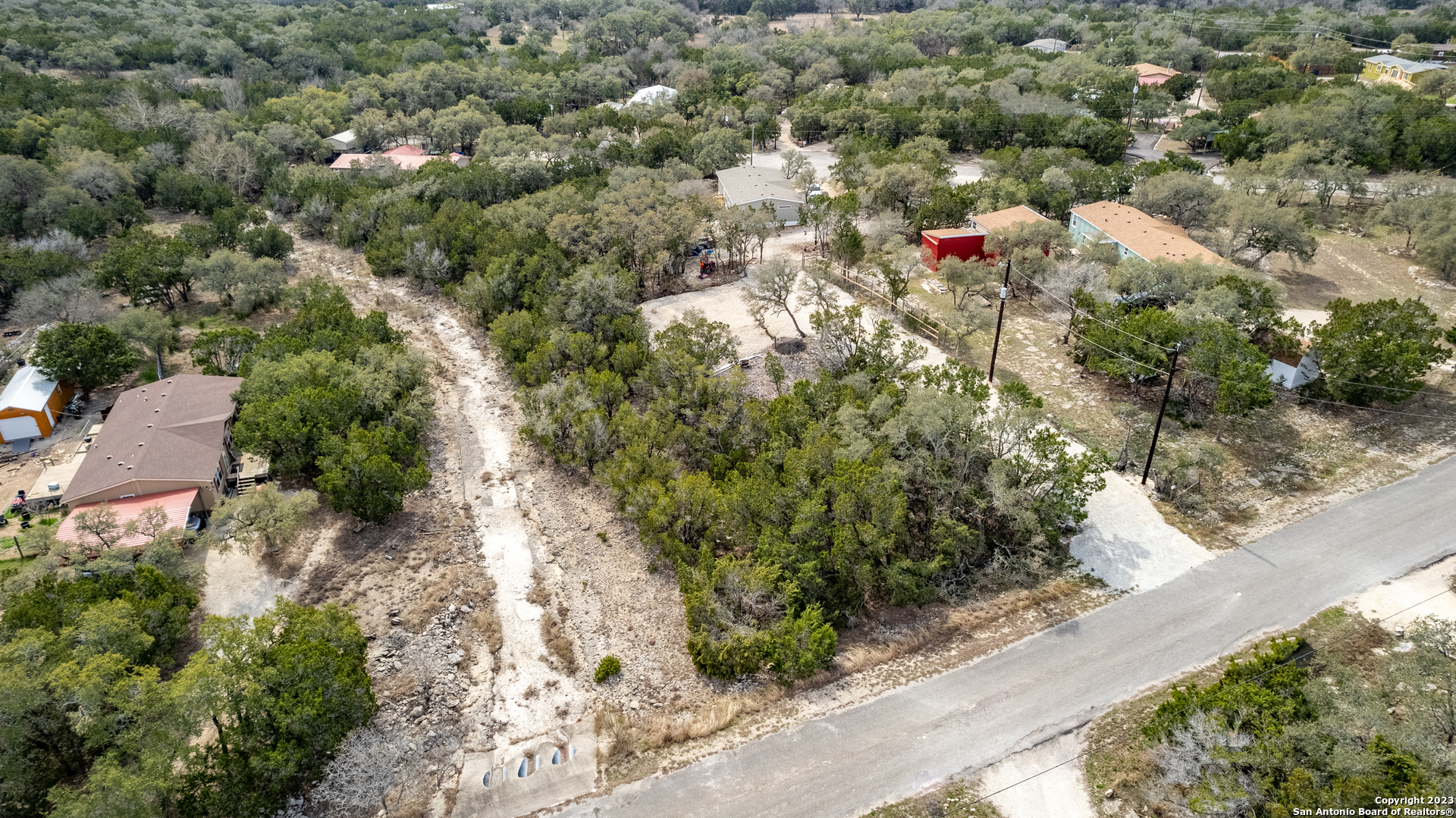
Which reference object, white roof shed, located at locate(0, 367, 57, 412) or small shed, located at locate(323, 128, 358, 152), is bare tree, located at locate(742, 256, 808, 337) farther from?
small shed, located at locate(323, 128, 358, 152)

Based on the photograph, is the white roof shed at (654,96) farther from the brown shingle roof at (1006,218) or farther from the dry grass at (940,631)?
the dry grass at (940,631)

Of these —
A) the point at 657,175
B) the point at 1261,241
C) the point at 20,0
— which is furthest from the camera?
the point at 20,0

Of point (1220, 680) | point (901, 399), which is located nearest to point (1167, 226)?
point (901, 399)

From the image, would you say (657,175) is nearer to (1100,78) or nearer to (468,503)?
(468,503)

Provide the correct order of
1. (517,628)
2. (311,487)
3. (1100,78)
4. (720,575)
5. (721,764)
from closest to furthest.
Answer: (721,764) → (720,575) → (517,628) → (311,487) → (1100,78)

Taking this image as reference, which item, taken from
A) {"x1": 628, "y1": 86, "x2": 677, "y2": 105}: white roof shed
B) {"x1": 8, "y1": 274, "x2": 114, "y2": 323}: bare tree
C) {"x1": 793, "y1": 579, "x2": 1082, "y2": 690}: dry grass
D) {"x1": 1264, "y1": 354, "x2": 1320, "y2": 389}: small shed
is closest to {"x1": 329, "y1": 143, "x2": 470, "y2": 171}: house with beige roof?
{"x1": 628, "y1": 86, "x2": 677, "y2": 105}: white roof shed

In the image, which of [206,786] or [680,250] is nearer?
[206,786]
